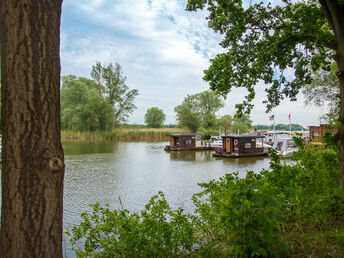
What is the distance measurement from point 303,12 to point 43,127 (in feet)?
21.0

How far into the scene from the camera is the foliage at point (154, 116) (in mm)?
98562

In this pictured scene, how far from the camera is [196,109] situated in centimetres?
6306

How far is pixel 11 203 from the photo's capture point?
1.98m

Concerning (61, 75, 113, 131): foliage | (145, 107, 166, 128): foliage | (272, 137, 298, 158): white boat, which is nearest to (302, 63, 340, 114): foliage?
(272, 137, 298, 158): white boat

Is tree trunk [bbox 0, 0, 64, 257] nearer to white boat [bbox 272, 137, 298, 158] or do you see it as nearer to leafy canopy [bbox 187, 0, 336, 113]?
leafy canopy [bbox 187, 0, 336, 113]

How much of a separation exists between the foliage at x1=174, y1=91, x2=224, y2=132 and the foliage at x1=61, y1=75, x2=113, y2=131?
16750 mm

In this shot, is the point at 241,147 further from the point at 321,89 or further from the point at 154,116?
the point at 154,116

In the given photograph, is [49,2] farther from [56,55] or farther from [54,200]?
[54,200]

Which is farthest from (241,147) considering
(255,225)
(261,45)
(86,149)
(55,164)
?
(55,164)

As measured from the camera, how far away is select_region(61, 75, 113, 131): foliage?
173 feet

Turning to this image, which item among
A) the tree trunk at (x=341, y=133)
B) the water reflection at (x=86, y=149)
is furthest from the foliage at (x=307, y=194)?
the water reflection at (x=86, y=149)

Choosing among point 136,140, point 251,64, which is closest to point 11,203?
point 251,64

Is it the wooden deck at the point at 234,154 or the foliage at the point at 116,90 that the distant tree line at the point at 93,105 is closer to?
the foliage at the point at 116,90

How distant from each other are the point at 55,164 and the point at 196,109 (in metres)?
61.6
